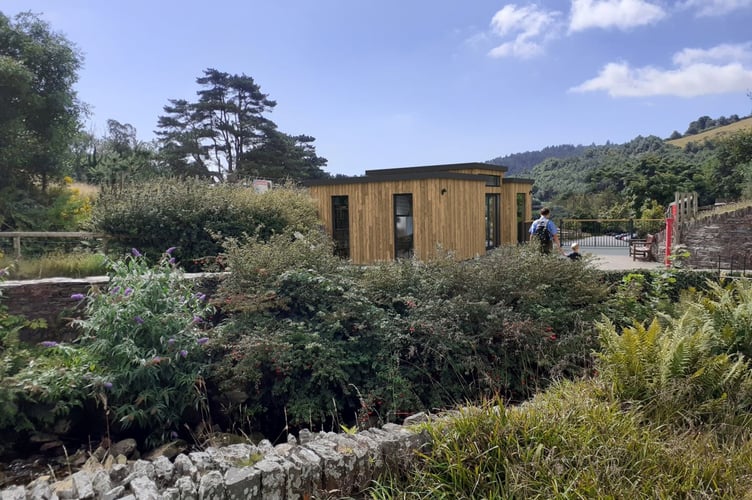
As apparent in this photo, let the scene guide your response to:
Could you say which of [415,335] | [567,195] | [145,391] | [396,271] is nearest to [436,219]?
[396,271]

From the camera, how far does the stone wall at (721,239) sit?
12.0 metres

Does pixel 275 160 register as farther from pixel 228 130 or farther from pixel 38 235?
pixel 38 235

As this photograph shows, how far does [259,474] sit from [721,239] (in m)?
14.2

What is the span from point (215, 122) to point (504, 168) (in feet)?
74.7

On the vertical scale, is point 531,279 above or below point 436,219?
below

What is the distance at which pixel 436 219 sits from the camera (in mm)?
11438

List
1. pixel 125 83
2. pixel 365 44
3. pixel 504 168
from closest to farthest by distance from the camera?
1. pixel 365 44
2. pixel 125 83
3. pixel 504 168

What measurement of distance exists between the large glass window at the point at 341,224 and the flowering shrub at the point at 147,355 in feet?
26.8

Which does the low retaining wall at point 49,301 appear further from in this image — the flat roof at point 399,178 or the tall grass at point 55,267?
the flat roof at point 399,178

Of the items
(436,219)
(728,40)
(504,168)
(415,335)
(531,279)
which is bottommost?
(415,335)

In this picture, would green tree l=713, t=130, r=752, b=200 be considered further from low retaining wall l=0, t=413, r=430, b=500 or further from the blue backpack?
low retaining wall l=0, t=413, r=430, b=500

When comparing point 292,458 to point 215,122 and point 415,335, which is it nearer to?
point 415,335

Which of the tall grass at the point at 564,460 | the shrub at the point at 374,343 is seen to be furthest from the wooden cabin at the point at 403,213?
the tall grass at the point at 564,460

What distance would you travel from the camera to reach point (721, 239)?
40.9 ft
